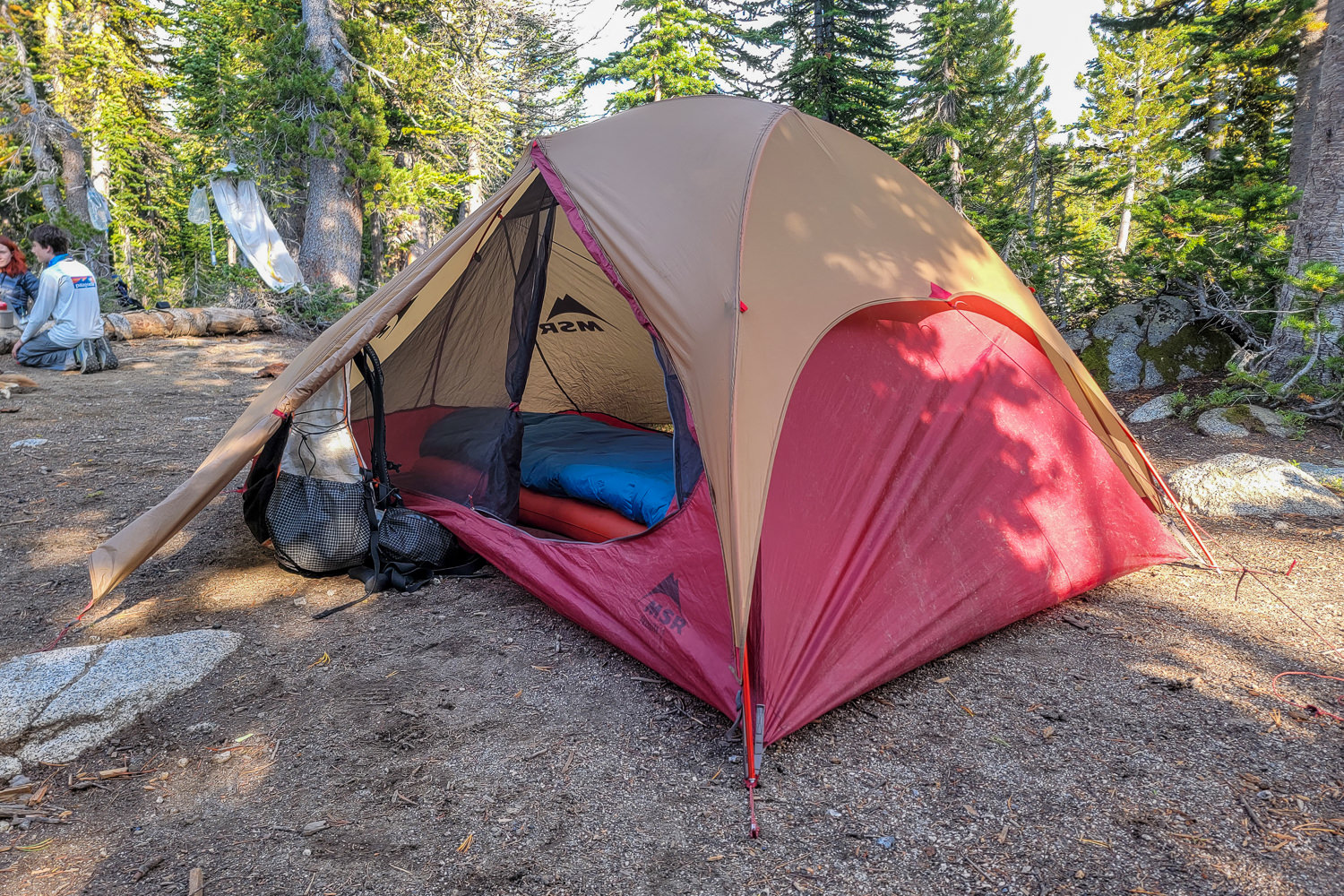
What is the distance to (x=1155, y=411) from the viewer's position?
22.5 ft

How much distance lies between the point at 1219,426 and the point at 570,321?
211 inches

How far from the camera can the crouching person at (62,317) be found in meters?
7.94

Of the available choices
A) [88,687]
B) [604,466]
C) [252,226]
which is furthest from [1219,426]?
[252,226]

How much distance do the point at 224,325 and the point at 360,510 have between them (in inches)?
366

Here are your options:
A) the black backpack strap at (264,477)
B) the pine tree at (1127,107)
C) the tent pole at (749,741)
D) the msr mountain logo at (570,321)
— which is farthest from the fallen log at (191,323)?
the pine tree at (1127,107)

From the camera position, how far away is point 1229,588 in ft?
12.0

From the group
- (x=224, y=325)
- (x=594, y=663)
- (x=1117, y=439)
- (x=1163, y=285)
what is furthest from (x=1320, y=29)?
(x=224, y=325)

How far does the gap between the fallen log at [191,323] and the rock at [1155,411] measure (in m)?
11.5

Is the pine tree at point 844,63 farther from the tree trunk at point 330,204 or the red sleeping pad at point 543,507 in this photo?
the red sleeping pad at point 543,507

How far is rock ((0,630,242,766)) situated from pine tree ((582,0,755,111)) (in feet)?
45.5

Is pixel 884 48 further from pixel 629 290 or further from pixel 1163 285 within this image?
pixel 629 290

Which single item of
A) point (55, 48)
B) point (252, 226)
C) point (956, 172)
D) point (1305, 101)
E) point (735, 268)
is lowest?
point (735, 268)

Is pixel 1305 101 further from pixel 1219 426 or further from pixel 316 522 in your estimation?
pixel 316 522

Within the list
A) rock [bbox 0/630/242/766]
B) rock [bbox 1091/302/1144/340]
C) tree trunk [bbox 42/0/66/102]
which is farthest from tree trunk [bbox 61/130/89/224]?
rock [bbox 1091/302/1144/340]
